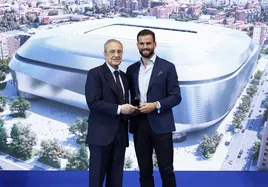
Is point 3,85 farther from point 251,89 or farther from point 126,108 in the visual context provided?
point 251,89

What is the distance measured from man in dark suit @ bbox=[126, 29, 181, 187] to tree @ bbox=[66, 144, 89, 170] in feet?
3.99

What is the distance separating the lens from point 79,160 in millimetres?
2777

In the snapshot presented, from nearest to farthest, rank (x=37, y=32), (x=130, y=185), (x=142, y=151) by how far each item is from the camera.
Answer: (x=142, y=151) → (x=130, y=185) → (x=37, y=32)

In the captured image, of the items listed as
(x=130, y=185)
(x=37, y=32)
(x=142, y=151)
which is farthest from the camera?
(x=37, y=32)

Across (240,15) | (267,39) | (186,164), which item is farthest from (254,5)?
(186,164)

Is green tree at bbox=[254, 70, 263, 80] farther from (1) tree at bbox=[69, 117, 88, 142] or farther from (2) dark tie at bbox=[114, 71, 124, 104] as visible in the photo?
(2) dark tie at bbox=[114, 71, 124, 104]

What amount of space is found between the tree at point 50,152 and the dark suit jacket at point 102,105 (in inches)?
53.4

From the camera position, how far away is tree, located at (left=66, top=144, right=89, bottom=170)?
2.75m

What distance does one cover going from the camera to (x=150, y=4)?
112 inches

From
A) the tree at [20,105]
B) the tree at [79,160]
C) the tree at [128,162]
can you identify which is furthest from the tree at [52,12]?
the tree at [128,162]

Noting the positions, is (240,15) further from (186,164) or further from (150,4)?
(186,164)

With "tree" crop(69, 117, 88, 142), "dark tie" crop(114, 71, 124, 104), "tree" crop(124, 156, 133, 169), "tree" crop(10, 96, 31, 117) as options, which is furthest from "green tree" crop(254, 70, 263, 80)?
"tree" crop(10, 96, 31, 117)

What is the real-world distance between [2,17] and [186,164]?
2.06 metres

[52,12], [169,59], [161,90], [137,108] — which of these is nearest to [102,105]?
[137,108]
